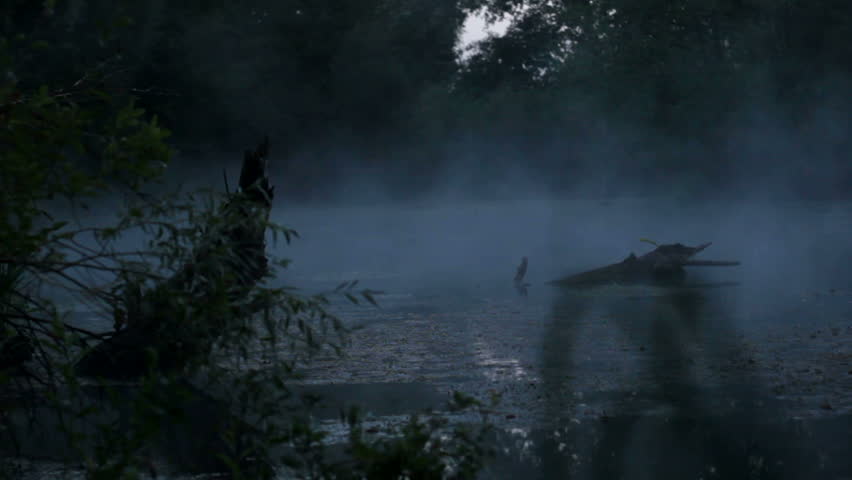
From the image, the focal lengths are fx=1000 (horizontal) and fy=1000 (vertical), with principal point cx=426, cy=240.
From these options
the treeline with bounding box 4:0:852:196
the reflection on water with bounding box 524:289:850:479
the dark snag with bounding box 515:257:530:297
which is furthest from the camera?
the treeline with bounding box 4:0:852:196

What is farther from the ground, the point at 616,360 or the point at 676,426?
the point at 616,360

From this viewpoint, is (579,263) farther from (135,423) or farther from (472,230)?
(135,423)

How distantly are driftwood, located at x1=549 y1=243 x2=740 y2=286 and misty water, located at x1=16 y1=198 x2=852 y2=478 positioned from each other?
52 cm

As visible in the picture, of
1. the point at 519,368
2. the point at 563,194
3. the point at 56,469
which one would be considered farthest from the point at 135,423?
the point at 563,194

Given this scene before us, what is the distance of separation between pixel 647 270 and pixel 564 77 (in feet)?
70.3

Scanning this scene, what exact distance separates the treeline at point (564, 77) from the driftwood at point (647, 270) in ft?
56.8

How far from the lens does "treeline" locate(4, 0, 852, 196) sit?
33562 mm

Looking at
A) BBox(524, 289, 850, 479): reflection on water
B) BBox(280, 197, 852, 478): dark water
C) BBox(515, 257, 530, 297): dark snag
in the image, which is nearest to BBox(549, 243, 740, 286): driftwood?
BBox(280, 197, 852, 478): dark water

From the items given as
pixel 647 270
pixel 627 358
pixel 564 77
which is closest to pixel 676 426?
pixel 627 358

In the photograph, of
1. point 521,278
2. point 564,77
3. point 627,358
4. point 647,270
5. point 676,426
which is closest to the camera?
point 676,426

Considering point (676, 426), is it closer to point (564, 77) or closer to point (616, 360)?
point (616, 360)

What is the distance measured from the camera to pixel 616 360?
33.4 ft

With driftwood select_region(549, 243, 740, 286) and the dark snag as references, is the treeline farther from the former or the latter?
driftwood select_region(549, 243, 740, 286)

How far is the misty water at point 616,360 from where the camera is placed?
22.7 ft
